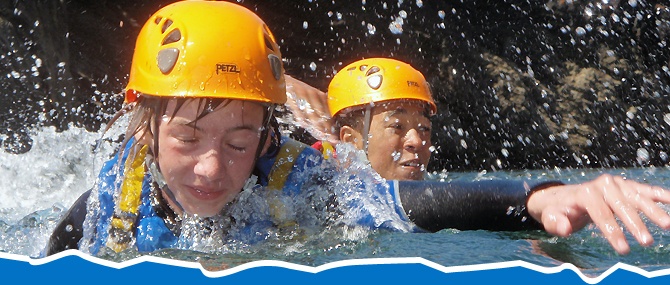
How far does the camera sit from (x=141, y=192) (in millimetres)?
2549

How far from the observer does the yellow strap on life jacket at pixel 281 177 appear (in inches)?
100

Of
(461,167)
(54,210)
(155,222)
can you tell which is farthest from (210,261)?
(461,167)

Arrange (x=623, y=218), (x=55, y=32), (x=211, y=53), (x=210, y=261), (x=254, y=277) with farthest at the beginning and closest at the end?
1. (x=55, y=32)
2. (x=211, y=53)
3. (x=210, y=261)
4. (x=623, y=218)
5. (x=254, y=277)

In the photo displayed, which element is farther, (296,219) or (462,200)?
(296,219)

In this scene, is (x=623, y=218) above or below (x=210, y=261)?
above

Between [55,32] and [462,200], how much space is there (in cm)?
658

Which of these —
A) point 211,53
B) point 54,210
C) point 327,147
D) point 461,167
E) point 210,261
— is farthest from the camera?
point 461,167

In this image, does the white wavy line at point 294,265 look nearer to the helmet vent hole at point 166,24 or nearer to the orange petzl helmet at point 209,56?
the orange petzl helmet at point 209,56

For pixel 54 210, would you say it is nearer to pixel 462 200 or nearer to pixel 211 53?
pixel 211 53

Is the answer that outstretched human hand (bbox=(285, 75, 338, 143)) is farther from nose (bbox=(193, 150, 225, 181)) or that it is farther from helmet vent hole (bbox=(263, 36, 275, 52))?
nose (bbox=(193, 150, 225, 181))

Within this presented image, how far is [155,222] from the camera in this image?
2.49 metres

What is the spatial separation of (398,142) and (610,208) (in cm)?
270

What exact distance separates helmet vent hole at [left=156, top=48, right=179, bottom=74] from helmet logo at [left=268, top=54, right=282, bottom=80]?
0.30m

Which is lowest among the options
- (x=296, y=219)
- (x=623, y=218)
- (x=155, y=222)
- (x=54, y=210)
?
(x=54, y=210)
